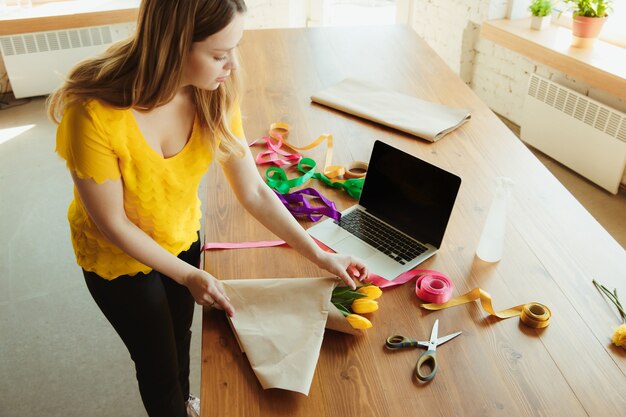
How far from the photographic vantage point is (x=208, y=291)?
3.68 feet

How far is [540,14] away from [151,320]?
284 centimetres

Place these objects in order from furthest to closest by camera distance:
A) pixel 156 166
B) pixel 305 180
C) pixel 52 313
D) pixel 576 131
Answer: pixel 576 131
pixel 52 313
pixel 305 180
pixel 156 166

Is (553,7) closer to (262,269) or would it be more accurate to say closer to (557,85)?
(557,85)

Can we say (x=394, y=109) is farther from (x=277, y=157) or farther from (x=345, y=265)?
(x=345, y=265)

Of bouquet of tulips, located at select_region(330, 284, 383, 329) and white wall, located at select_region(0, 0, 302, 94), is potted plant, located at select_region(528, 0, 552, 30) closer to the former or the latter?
white wall, located at select_region(0, 0, 302, 94)

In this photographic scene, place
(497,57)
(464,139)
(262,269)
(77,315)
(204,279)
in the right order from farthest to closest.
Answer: (497,57) → (77,315) → (464,139) → (262,269) → (204,279)

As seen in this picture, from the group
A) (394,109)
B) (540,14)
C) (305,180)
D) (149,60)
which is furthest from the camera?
(540,14)

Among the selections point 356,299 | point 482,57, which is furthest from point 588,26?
point 356,299

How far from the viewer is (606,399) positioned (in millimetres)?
1001

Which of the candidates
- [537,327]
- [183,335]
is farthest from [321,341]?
[183,335]

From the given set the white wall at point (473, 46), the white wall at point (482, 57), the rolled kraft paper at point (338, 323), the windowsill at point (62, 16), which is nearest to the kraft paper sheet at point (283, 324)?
the rolled kraft paper at point (338, 323)

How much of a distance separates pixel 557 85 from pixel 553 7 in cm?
57

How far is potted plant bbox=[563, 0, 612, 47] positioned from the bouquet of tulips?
2364 millimetres

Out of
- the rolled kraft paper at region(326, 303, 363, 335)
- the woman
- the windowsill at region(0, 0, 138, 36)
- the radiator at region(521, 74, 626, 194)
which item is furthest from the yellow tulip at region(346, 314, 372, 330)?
the windowsill at region(0, 0, 138, 36)
